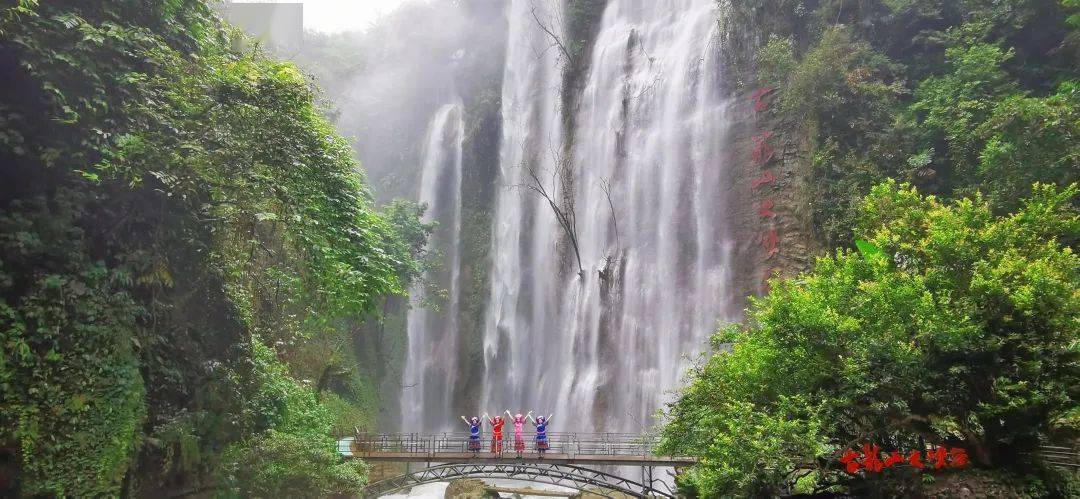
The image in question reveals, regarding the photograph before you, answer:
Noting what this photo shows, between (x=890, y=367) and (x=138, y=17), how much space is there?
12.8 meters

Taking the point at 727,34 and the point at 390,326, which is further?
the point at 390,326

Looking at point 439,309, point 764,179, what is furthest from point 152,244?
point 439,309

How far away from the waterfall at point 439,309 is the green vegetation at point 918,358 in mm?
22637

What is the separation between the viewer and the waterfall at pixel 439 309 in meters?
33.8

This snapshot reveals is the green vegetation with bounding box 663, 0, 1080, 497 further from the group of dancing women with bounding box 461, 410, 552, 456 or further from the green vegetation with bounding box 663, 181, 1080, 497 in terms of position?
the group of dancing women with bounding box 461, 410, 552, 456

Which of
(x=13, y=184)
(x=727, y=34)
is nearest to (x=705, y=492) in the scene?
(x=13, y=184)

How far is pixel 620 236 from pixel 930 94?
12.2 m

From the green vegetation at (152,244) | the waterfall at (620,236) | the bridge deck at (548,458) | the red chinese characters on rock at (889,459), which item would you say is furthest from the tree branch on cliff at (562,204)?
the red chinese characters on rock at (889,459)

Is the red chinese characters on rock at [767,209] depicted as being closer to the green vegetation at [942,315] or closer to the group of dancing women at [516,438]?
the green vegetation at [942,315]

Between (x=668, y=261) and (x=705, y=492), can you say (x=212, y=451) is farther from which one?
(x=668, y=261)

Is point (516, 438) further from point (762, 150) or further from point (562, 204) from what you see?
point (562, 204)

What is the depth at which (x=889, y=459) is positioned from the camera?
995 cm

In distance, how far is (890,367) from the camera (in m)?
9.58

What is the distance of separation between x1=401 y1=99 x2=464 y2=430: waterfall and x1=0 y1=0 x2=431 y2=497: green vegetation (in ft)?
65.2
